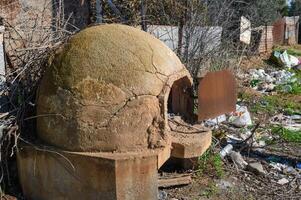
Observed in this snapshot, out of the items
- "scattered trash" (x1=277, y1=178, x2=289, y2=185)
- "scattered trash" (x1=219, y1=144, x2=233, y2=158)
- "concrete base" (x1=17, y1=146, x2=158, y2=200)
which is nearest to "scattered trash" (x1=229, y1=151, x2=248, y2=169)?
"scattered trash" (x1=219, y1=144, x2=233, y2=158)

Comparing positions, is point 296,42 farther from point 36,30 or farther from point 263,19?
point 36,30

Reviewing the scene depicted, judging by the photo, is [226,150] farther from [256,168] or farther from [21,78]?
[21,78]

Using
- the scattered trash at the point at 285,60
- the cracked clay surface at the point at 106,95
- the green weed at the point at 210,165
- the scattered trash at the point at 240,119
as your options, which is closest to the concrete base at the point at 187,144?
the cracked clay surface at the point at 106,95

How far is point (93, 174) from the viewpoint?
416 cm

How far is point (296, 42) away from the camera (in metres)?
24.0

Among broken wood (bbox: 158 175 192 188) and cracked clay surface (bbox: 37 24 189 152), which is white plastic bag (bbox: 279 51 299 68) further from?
cracked clay surface (bbox: 37 24 189 152)

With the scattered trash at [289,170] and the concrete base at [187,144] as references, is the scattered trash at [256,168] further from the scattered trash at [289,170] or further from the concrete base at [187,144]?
the concrete base at [187,144]

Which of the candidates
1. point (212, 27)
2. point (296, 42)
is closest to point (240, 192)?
point (212, 27)

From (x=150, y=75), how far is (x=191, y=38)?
426 centimetres

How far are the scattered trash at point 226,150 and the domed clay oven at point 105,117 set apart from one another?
6.01 ft

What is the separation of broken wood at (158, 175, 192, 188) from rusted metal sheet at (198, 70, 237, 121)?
29.7 inches

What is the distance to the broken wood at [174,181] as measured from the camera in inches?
197

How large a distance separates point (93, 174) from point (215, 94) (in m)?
2.08

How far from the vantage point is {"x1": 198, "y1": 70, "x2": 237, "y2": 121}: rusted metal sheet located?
5.27 m
